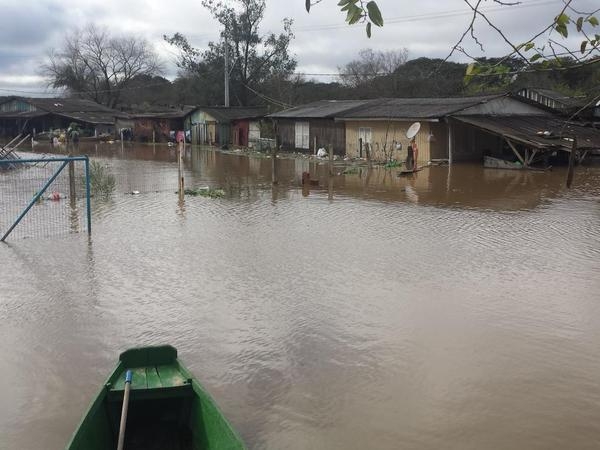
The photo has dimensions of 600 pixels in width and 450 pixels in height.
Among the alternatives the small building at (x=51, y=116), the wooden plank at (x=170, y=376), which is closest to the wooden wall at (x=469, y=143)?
the wooden plank at (x=170, y=376)

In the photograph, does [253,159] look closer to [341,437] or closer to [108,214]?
[108,214]

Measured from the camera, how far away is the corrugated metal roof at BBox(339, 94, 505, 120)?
1238 inches

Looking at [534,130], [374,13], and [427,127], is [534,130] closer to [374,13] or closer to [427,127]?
[427,127]

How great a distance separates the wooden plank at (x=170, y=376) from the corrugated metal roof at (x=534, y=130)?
23814mm

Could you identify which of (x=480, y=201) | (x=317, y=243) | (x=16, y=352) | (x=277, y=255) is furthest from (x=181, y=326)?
(x=480, y=201)

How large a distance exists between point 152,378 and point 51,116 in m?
60.9

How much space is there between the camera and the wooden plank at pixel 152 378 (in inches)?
216

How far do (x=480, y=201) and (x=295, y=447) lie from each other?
15614 millimetres

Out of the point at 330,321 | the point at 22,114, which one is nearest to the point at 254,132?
the point at 22,114

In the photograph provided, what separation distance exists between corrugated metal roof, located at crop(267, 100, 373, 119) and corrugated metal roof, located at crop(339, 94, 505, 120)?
1.07 meters

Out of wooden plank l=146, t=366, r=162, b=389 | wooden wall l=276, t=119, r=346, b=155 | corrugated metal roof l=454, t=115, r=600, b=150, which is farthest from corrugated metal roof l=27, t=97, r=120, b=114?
wooden plank l=146, t=366, r=162, b=389

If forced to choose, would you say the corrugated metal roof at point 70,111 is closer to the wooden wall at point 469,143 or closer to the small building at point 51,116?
the small building at point 51,116

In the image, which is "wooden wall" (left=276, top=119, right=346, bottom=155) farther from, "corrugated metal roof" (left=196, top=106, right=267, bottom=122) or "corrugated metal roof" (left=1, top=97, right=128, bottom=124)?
"corrugated metal roof" (left=1, top=97, right=128, bottom=124)

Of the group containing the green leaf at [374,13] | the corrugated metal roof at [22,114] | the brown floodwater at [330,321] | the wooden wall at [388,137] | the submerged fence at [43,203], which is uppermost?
the corrugated metal roof at [22,114]
